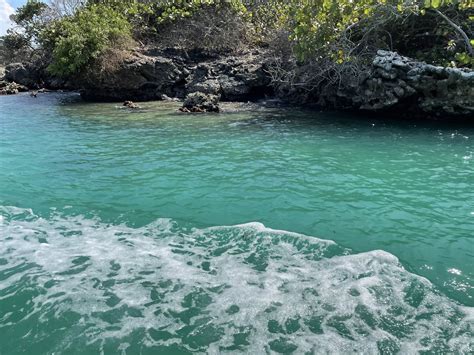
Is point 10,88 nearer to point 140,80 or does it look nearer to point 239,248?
point 140,80

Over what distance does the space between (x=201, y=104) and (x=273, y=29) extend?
26.3 ft

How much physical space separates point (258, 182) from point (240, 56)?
1779 cm

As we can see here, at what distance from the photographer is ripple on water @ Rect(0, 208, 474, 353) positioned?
14.8 ft

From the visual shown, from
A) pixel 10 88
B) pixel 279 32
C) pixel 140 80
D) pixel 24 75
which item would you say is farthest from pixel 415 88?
pixel 24 75

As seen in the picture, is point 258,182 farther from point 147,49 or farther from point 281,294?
point 147,49

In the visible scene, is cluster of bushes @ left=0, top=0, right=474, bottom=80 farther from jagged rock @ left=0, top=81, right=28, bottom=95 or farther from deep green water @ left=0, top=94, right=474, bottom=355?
deep green water @ left=0, top=94, right=474, bottom=355

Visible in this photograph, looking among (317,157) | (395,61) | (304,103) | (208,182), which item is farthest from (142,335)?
(304,103)

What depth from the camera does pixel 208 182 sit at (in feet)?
31.6

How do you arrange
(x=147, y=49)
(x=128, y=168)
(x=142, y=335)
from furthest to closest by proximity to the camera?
1. (x=147, y=49)
2. (x=128, y=168)
3. (x=142, y=335)

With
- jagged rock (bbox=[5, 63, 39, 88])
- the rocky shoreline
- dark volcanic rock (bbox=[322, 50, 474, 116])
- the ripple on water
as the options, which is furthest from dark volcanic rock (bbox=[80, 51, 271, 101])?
the ripple on water

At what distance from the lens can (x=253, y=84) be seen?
2367 cm

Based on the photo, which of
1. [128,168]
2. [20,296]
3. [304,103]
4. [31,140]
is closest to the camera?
[20,296]

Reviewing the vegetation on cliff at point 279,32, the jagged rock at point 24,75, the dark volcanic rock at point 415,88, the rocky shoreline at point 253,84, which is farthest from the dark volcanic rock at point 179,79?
the jagged rock at point 24,75

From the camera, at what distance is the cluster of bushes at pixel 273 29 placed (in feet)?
49.6
